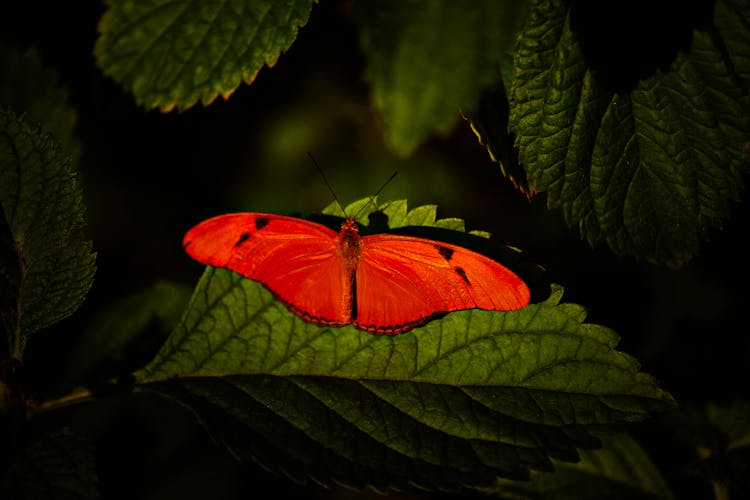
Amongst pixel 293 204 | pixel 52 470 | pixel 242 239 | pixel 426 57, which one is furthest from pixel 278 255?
pixel 293 204

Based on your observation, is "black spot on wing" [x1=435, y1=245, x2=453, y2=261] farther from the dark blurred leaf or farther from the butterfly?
the dark blurred leaf

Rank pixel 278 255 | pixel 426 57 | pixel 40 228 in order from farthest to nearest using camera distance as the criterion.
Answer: pixel 278 255 < pixel 40 228 < pixel 426 57

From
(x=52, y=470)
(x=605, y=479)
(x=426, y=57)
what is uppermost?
(x=426, y=57)

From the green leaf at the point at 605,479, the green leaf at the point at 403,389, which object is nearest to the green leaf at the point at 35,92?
the green leaf at the point at 403,389

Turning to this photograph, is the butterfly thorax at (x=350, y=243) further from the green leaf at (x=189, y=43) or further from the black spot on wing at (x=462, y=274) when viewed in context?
the green leaf at (x=189, y=43)

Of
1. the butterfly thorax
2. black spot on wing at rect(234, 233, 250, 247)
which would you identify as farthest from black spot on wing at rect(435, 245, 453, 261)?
black spot on wing at rect(234, 233, 250, 247)

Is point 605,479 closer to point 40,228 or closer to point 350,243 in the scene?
point 350,243
